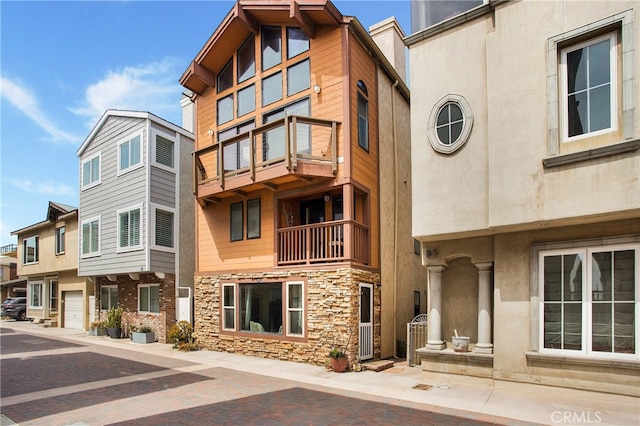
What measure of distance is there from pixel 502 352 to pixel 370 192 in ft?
19.3

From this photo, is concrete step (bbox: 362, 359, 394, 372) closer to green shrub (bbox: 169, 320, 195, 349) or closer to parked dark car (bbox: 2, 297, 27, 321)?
green shrub (bbox: 169, 320, 195, 349)

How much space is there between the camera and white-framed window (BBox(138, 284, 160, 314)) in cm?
1797

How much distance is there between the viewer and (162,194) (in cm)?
1780

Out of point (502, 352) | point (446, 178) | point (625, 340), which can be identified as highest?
point (446, 178)

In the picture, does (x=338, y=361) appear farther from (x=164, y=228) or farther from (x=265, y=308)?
(x=164, y=228)

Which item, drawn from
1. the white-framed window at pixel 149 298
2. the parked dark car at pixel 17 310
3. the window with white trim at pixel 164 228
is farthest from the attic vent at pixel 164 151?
the parked dark car at pixel 17 310

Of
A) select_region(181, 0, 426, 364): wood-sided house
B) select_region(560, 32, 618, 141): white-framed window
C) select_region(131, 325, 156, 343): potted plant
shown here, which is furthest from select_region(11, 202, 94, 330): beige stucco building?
select_region(560, 32, 618, 141): white-framed window

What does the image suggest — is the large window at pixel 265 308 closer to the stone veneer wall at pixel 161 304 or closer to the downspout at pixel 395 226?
the downspout at pixel 395 226

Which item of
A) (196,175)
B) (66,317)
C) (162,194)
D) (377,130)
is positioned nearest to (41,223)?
(66,317)

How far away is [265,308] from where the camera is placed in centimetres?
1331

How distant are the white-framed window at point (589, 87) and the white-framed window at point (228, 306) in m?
10.5

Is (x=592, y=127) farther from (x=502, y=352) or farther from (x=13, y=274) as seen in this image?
(x=13, y=274)

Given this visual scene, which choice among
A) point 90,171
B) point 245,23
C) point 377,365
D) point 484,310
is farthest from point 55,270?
point 484,310

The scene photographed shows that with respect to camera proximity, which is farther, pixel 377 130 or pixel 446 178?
pixel 377 130
